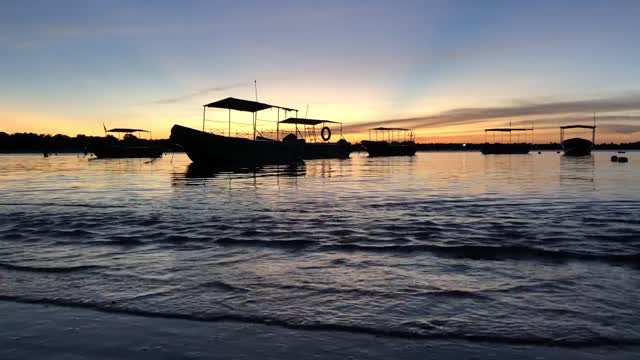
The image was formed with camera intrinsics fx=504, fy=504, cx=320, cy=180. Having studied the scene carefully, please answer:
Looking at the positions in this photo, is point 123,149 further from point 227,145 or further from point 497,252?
point 497,252

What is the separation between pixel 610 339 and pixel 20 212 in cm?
1445

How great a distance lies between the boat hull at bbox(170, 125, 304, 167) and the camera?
4256 cm

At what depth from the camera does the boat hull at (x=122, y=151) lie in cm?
8481

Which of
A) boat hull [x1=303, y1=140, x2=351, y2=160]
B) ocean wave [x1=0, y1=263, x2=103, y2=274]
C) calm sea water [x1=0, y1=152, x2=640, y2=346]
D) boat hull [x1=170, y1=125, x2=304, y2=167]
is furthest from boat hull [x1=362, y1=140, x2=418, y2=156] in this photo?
ocean wave [x1=0, y1=263, x2=103, y2=274]

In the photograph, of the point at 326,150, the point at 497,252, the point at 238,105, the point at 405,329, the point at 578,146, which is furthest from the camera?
the point at 578,146

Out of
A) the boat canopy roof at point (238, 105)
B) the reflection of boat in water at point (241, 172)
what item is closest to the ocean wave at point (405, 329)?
the reflection of boat in water at point (241, 172)

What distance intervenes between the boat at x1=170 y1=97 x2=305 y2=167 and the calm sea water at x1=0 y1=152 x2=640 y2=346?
2772 centimetres

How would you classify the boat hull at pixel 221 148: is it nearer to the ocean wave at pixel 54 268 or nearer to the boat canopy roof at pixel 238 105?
the boat canopy roof at pixel 238 105

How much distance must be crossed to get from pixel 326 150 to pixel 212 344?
76.5 meters

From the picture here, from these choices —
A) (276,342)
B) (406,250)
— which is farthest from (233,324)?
(406,250)

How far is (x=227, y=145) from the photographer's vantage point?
43938mm

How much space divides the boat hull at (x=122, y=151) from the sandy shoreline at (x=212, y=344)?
86.7m

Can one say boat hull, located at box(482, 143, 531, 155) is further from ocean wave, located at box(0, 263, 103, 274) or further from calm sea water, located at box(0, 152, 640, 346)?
ocean wave, located at box(0, 263, 103, 274)

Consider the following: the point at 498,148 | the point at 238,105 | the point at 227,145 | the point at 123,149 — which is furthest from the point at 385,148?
the point at 238,105
